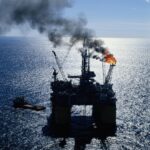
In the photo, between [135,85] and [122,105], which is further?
[135,85]

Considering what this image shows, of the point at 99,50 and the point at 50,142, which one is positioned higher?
the point at 99,50

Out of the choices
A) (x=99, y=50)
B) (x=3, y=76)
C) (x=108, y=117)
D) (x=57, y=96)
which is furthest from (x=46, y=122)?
(x=3, y=76)

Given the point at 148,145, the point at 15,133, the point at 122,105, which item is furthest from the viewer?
the point at 122,105

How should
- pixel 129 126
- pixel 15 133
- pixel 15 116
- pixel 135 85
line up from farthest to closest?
pixel 135 85 → pixel 15 116 → pixel 129 126 → pixel 15 133

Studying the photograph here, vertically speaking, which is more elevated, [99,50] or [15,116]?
[99,50]

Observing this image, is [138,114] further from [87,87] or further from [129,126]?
[87,87]

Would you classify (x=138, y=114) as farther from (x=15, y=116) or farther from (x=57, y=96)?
(x=15, y=116)

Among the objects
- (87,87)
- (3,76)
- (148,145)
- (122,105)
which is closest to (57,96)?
(87,87)

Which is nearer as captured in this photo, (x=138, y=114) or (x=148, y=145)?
(x=148, y=145)

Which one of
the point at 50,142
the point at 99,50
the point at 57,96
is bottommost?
the point at 50,142
